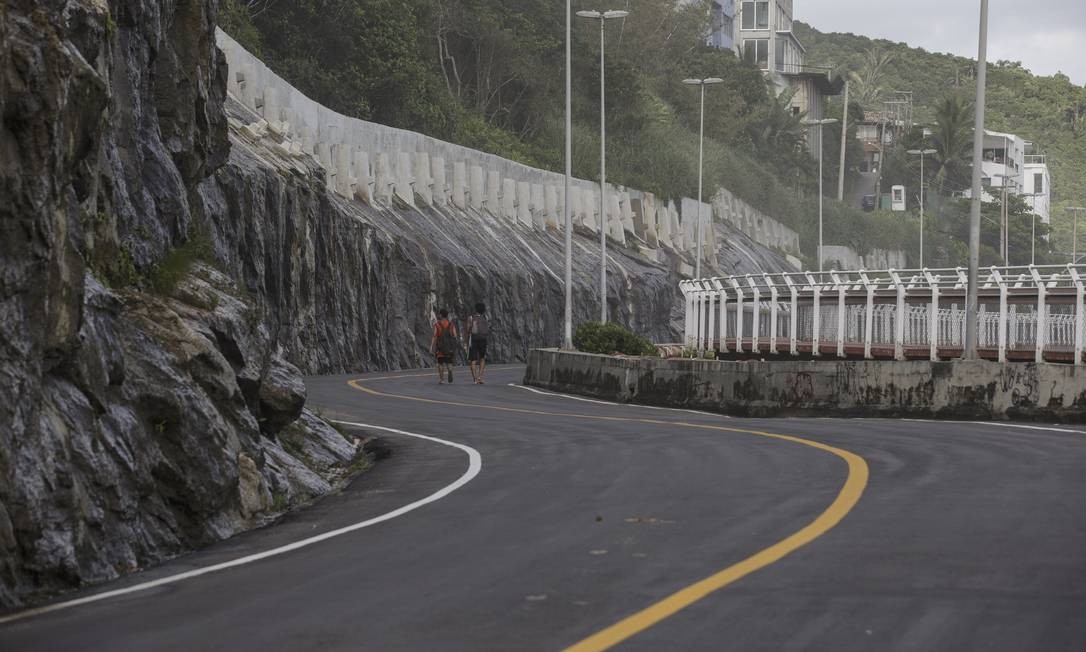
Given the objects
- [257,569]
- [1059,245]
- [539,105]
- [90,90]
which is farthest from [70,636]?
[1059,245]

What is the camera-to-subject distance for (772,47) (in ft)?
489

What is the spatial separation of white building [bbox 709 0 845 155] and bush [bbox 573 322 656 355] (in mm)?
107103

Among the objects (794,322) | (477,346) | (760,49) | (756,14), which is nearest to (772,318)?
(794,322)

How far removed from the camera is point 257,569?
10.4 meters

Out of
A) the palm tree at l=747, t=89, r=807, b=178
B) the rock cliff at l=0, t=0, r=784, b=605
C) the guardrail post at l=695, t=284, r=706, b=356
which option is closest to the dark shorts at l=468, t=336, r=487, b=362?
the guardrail post at l=695, t=284, r=706, b=356

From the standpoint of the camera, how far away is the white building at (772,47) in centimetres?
14712

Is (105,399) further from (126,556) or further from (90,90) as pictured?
(90,90)

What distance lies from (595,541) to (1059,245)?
17299cm

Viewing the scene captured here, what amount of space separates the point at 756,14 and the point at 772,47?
3.50 m

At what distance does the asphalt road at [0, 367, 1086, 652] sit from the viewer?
773 cm

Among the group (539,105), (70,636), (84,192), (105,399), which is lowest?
(70,636)

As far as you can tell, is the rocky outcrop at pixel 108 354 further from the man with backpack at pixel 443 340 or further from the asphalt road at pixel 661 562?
the man with backpack at pixel 443 340

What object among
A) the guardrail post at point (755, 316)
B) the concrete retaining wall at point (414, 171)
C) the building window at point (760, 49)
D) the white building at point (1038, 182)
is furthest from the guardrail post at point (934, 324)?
the white building at point (1038, 182)

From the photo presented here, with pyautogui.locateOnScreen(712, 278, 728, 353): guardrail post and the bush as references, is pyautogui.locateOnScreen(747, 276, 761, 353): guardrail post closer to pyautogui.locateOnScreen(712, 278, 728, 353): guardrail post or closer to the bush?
pyautogui.locateOnScreen(712, 278, 728, 353): guardrail post
